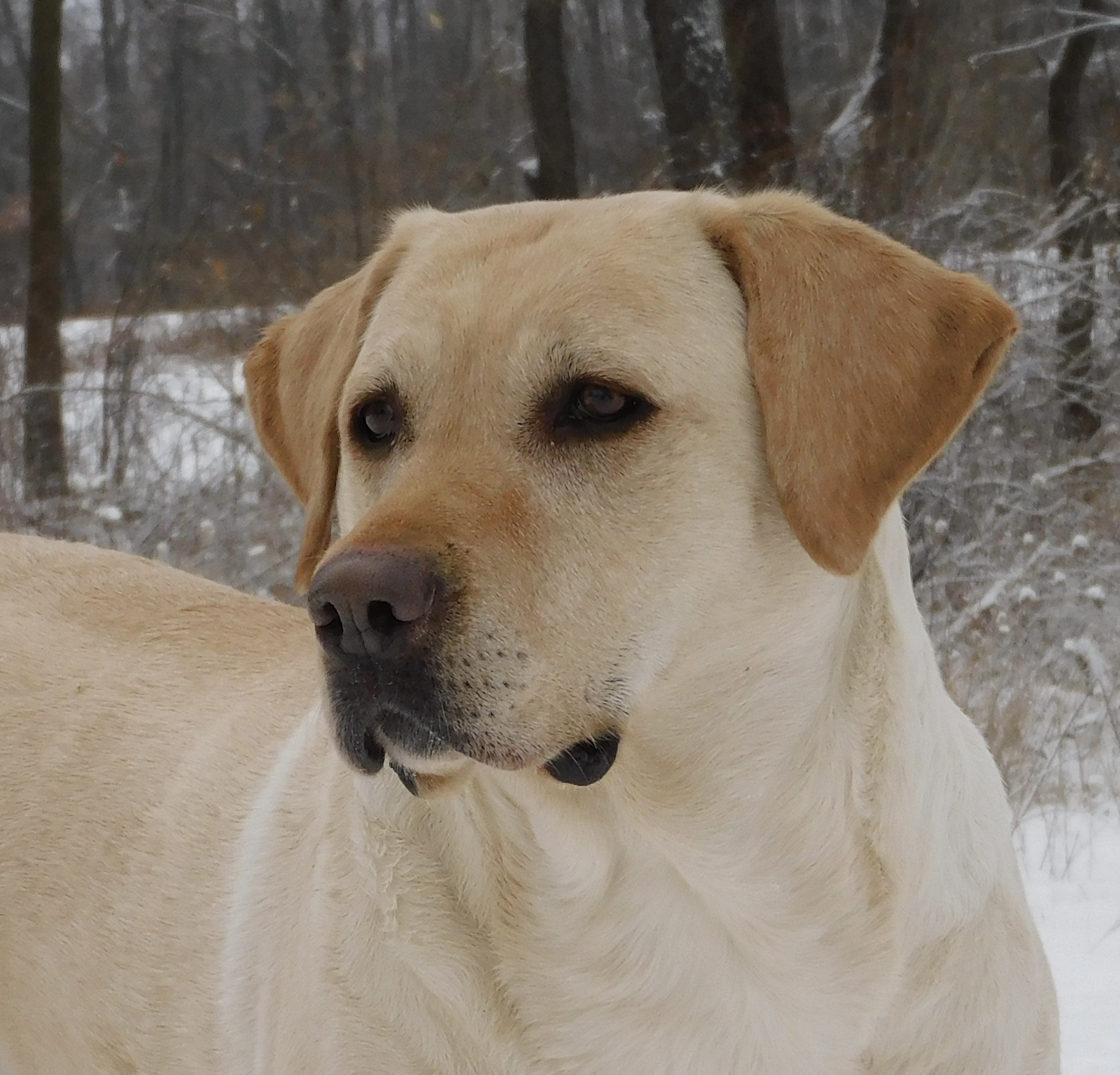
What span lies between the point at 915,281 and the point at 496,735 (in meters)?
0.92

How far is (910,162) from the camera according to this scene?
7961 mm

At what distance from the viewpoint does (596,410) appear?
1.97m

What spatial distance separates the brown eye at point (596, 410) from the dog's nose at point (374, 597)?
→ 0.39 m

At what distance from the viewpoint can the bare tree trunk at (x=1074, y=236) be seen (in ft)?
26.2

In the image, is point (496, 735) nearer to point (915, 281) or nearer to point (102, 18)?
point (915, 281)

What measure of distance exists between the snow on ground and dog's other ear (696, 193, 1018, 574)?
1971 millimetres

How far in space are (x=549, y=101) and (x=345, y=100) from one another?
1.59m

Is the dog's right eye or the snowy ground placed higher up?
the dog's right eye

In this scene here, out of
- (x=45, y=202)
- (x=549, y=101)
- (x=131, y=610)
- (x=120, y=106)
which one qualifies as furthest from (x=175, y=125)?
(x=131, y=610)

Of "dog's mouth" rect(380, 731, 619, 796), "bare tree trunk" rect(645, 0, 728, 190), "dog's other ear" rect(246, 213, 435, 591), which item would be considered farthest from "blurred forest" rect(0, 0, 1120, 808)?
"dog's mouth" rect(380, 731, 619, 796)

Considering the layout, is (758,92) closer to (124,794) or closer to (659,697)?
(124,794)

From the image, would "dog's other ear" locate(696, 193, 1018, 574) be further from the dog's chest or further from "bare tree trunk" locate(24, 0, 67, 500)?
"bare tree trunk" locate(24, 0, 67, 500)

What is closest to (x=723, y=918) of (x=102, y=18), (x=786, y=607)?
(x=786, y=607)

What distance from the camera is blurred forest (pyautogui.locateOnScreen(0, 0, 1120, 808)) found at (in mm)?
7379
